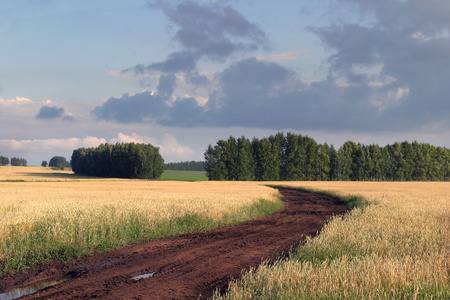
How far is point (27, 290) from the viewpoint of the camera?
337 inches

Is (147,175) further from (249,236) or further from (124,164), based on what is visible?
(249,236)

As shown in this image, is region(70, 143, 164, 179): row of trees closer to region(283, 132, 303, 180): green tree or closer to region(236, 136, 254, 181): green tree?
region(236, 136, 254, 181): green tree

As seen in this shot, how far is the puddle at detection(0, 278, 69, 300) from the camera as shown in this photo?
8.11m

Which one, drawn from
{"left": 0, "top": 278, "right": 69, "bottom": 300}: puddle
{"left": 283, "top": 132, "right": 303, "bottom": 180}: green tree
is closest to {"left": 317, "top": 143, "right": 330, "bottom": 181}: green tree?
{"left": 283, "top": 132, "right": 303, "bottom": 180}: green tree

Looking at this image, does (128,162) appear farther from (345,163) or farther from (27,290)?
(27,290)

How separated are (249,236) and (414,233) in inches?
248

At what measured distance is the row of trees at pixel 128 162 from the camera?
A: 117769 mm

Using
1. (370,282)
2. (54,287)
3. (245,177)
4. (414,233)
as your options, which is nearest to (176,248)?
(54,287)

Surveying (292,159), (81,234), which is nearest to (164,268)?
(81,234)

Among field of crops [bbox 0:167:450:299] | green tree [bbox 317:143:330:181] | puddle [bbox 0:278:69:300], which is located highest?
green tree [bbox 317:143:330:181]

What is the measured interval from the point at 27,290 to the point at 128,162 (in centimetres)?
11653

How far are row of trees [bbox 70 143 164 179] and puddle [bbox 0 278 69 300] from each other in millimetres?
110031

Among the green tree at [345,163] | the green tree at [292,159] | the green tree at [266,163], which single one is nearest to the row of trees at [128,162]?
the green tree at [266,163]

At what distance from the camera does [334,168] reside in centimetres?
11106
